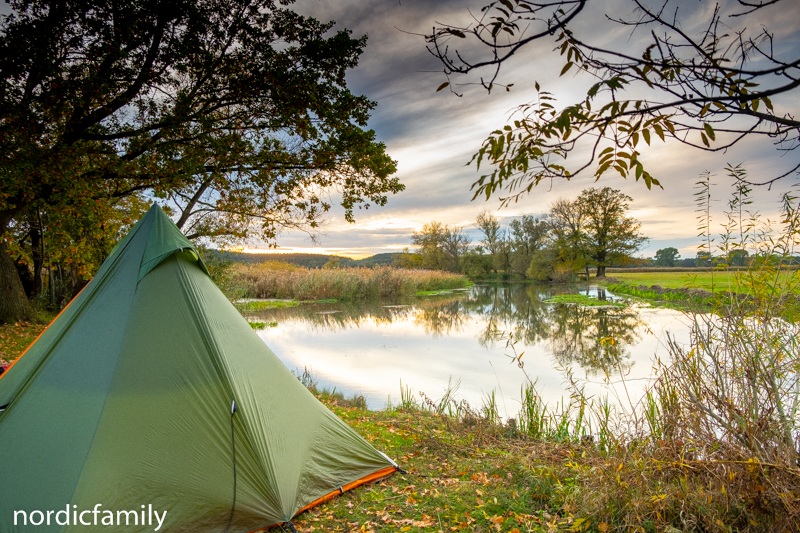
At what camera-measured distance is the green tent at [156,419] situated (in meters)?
2.73

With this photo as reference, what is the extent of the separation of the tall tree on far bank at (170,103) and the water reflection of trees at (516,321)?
20.0 feet

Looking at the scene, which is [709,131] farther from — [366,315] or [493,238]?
[493,238]

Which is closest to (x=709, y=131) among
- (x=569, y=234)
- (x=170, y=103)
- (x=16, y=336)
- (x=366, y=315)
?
(x=170, y=103)

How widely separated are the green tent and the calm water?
2.79 meters

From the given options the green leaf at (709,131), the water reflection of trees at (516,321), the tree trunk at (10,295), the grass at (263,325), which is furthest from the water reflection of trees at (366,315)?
the green leaf at (709,131)

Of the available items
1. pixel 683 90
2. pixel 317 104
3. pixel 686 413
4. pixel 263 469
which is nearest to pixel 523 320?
pixel 317 104

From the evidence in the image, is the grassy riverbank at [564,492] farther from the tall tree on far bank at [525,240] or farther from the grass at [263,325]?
the tall tree on far bank at [525,240]

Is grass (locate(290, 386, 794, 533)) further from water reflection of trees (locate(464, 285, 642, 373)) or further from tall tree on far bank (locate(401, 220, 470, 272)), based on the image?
tall tree on far bank (locate(401, 220, 470, 272))

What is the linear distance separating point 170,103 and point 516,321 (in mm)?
12889

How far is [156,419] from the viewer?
9.83 feet

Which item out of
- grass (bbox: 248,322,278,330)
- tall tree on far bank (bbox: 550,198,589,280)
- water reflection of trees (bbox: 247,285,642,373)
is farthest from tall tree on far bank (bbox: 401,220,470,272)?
grass (bbox: 248,322,278,330)

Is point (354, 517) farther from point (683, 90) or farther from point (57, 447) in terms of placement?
point (683, 90)

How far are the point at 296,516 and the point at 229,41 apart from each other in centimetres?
874

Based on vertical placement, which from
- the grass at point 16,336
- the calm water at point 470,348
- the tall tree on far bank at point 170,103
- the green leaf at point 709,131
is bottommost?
the calm water at point 470,348
